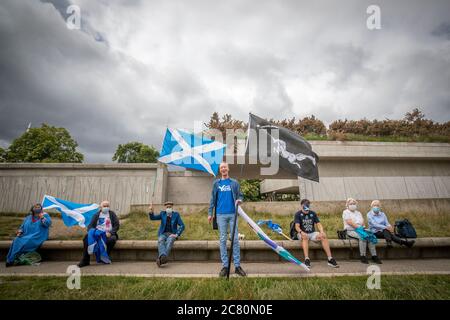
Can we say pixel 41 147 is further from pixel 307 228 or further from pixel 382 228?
pixel 382 228

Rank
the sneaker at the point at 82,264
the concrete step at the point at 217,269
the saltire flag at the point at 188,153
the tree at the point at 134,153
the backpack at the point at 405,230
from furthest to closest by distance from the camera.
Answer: the tree at the point at 134,153 < the saltire flag at the point at 188,153 < the backpack at the point at 405,230 < the sneaker at the point at 82,264 < the concrete step at the point at 217,269

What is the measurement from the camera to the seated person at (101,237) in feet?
18.1

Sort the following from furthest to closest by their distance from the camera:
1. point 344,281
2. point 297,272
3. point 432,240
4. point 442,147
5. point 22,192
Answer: point 442,147, point 22,192, point 432,240, point 297,272, point 344,281

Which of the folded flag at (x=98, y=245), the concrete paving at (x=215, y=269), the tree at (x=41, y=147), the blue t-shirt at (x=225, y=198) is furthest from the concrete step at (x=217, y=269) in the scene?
the tree at (x=41, y=147)

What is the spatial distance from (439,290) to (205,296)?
3.29 m

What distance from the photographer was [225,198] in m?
4.88

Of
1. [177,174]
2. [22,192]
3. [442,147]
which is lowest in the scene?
[22,192]

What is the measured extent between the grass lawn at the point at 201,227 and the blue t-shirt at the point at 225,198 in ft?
7.79

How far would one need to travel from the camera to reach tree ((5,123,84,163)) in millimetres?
27266

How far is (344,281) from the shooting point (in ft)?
12.3

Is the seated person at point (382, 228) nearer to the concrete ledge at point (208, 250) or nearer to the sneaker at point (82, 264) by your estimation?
the concrete ledge at point (208, 250)
